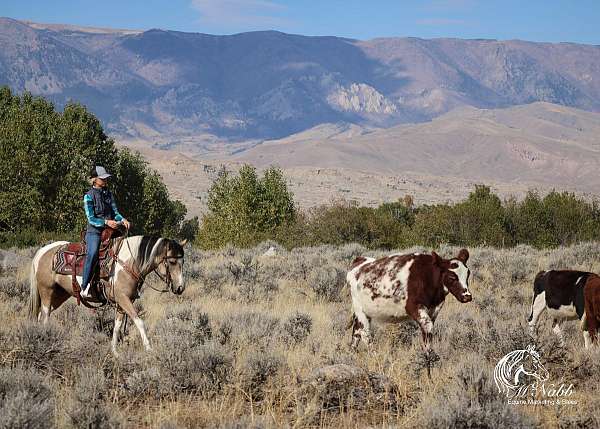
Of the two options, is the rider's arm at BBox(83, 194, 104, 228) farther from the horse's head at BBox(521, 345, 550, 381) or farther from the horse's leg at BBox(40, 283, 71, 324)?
the horse's head at BBox(521, 345, 550, 381)

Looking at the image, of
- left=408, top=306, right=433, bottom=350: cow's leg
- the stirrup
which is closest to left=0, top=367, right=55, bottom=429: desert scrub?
the stirrup

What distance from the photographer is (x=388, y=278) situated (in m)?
9.78

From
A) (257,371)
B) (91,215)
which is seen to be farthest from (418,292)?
(91,215)

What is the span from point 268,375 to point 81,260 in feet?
15.0

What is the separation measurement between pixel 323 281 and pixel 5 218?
32.2 metres

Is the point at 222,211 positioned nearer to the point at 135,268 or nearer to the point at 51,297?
the point at 51,297

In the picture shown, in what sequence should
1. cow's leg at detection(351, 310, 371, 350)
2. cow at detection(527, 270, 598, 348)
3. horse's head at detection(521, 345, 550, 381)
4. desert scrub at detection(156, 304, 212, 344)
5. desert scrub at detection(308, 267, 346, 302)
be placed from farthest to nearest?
desert scrub at detection(308, 267, 346, 302), cow at detection(527, 270, 598, 348), cow's leg at detection(351, 310, 371, 350), desert scrub at detection(156, 304, 212, 344), horse's head at detection(521, 345, 550, 381)

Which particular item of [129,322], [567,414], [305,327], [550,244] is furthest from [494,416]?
[550,244]

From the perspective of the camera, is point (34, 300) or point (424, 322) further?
point (34, 300)

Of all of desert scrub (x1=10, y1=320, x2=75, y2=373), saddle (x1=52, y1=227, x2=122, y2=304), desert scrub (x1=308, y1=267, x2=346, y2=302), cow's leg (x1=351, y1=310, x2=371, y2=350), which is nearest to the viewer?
desert scrub (x1=10, y1=320, x2=75, y2=373)

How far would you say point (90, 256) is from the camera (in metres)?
10.6

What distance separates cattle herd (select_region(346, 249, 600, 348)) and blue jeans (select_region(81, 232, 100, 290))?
388 centimetres

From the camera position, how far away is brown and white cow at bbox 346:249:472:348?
30.3 ft

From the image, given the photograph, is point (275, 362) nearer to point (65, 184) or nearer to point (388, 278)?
point (388, 278)
